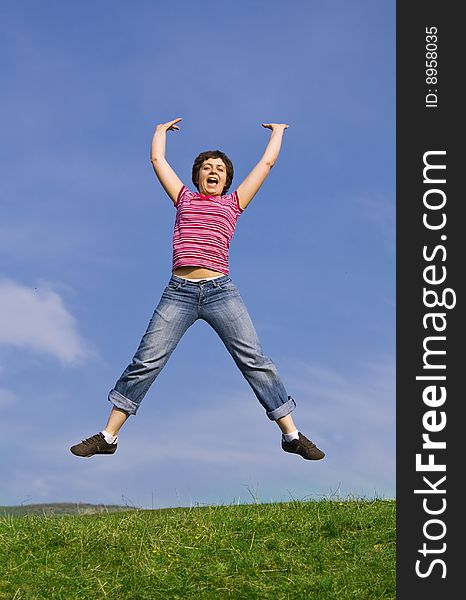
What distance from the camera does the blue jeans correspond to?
805 cm

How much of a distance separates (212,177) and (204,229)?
26.2 inches

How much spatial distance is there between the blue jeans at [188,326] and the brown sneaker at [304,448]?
0.93 ft

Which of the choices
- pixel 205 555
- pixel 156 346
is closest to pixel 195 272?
pixel 156 346

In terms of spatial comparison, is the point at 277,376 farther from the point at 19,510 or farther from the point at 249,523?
the point at 19,510

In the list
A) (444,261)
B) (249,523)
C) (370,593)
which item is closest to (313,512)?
(249,523)

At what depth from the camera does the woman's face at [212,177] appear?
855 cm

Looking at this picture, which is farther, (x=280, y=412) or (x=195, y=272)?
(x=280, y=412)

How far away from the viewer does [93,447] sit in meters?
8.13

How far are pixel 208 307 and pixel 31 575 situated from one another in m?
2.83

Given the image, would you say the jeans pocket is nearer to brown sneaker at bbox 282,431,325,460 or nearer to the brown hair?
the brown hair

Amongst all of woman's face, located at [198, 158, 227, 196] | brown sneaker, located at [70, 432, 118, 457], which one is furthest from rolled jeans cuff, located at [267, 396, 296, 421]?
woman's face, located at [198, 158, 227, 196]

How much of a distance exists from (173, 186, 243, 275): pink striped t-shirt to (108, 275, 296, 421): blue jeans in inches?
7.2

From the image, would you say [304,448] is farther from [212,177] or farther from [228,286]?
[212,177]

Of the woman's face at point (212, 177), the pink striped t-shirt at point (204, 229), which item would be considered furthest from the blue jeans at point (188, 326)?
the woman's face at point (212, 177)
